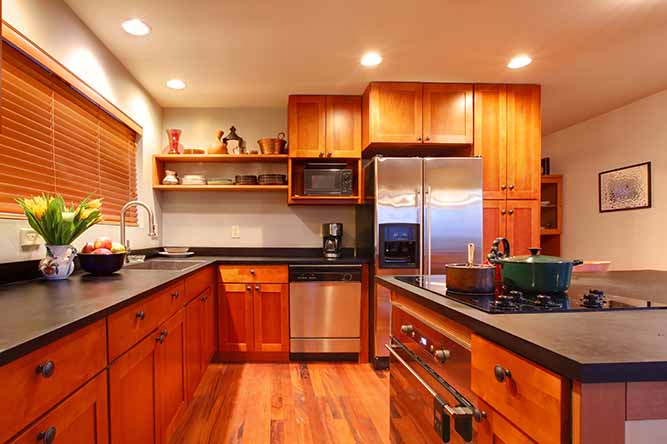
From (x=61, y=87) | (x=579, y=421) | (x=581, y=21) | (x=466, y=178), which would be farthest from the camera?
(x=466, y=178)

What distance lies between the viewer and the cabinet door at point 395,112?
10.2 feet

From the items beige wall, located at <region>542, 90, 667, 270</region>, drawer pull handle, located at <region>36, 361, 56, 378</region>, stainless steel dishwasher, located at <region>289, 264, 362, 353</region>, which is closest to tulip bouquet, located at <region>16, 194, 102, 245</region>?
drawer pull handle, located at <region>36, 361, 56, 378</region>

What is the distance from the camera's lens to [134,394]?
4.51 ft

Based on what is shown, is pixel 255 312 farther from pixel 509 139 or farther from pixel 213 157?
pixel 509 139

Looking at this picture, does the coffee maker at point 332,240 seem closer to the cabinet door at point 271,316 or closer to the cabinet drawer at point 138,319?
the cabinet door at point 271,316

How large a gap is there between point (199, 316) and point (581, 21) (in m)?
3.06

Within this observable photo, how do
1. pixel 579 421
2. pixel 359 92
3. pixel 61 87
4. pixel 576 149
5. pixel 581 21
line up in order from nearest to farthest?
pixel 579 421
pixel 61 87
pixel 581 21
pixel 359 92
pixel 576 149

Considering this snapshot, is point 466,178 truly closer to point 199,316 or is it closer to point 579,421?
point 199,316

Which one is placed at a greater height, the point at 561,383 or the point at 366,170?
the point at 366,170

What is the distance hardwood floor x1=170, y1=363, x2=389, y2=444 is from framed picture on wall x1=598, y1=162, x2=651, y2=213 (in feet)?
9.73

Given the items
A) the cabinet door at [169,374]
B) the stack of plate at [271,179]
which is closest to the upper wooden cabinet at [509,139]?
the stack of plate at [271,179]

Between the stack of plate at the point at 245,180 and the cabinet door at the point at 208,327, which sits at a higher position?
the stack of plate at the point at 245,180

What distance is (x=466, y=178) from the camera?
9.95 feet

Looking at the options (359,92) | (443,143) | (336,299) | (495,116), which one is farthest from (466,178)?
(336,299)
